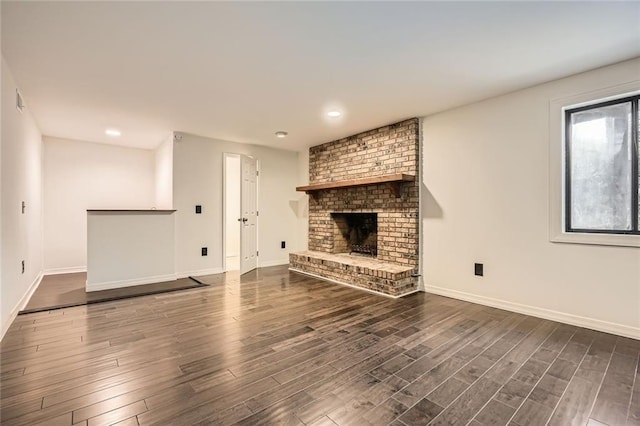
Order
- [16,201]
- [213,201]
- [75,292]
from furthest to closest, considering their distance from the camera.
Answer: [213,201] → [75,292] → [16,201]

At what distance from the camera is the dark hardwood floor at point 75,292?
346 centimetres

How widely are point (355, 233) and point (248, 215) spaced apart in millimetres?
1957

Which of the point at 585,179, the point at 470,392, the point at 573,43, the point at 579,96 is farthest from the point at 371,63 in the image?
the point at 470,392

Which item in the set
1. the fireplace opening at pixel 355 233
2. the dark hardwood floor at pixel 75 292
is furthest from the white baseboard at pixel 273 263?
the dark hardwood floor at pixel 75 292

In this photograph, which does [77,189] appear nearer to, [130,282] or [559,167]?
[130,282]

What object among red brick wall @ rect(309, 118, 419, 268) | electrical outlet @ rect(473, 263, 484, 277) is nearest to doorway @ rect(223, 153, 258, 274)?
red brick wall @ rect(309, 118, 419, 268)

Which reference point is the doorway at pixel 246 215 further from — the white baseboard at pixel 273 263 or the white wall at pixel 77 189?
the white wall at pixel 77 189

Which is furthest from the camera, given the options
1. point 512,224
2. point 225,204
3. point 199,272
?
point 225,204

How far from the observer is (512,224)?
325 cm

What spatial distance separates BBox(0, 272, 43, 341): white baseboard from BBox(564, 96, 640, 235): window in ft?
17.1

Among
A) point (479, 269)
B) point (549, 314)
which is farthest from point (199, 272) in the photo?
point (549, 314)

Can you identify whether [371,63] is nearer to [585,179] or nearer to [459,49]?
[459,49]

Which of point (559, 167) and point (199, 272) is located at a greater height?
point (559, 167)

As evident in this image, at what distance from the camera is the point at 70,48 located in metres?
2.36
